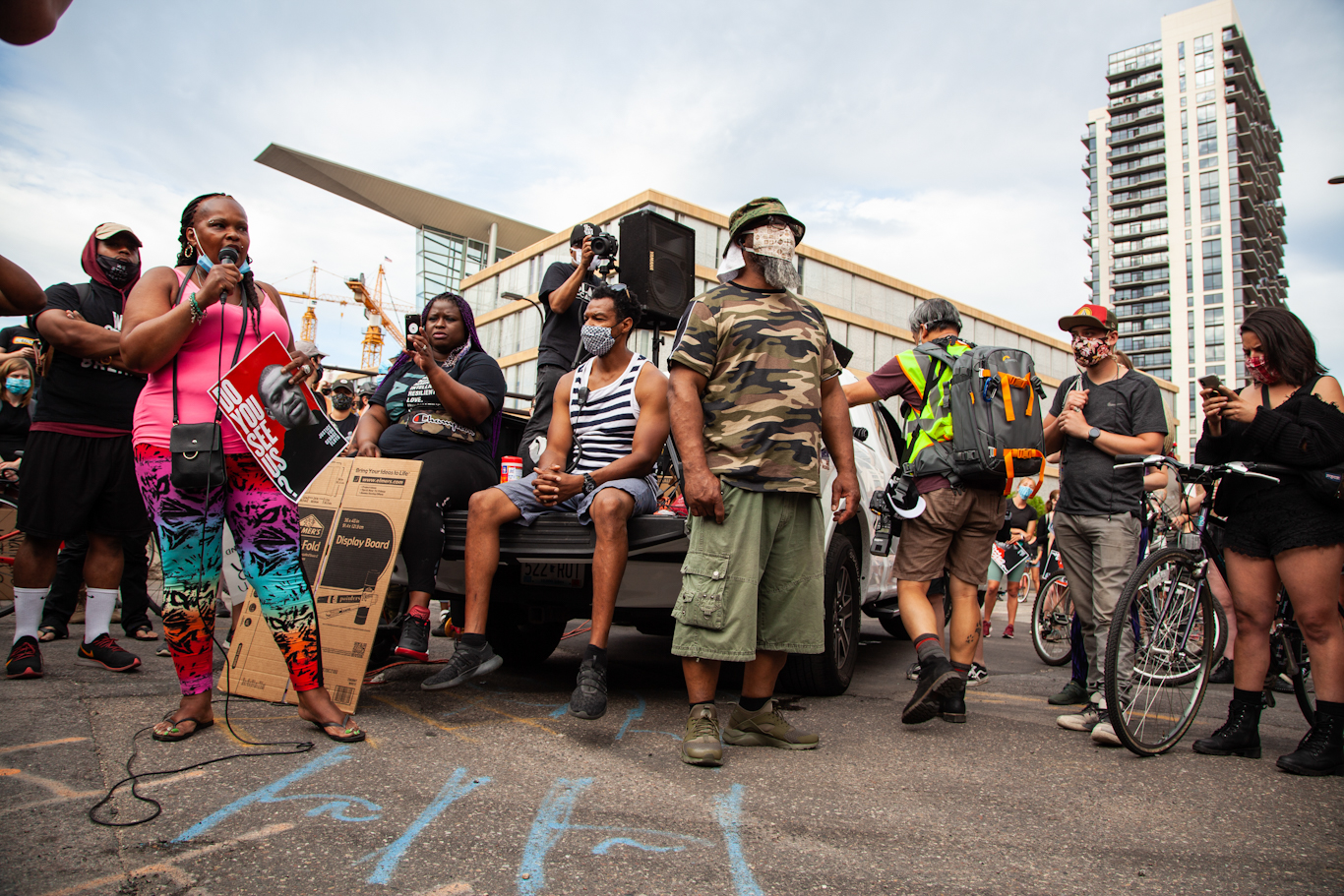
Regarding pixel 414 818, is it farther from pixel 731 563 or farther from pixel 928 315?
pixel 928 315

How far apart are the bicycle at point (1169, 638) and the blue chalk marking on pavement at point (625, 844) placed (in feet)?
6.45

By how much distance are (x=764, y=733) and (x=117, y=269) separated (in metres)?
3.72

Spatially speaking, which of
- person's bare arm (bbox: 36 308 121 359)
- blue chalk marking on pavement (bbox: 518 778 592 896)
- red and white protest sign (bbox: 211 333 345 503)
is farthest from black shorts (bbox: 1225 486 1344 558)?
person's bare arm (bbox: 36 308 121 359)

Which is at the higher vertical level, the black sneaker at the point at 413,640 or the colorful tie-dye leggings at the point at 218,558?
the colorful tie-dye leggings at the point at 218,558

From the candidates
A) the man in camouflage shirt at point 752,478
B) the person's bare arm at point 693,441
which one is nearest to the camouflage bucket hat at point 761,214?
the man in camouflage shirt at point 752,478

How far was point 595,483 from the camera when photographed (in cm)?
348

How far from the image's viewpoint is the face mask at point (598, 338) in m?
3.68

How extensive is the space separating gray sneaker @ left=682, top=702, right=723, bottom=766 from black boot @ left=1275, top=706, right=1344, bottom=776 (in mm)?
2061

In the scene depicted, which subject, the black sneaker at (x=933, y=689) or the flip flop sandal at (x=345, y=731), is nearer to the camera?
the flip flop sandal at (x=345, y=731)

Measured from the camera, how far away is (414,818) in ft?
6.88

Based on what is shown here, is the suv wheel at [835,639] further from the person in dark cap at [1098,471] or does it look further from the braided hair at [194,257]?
the braided hair at [194,257]

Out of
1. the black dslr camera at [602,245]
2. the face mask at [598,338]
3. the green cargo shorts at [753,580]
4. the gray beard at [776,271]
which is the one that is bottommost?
the green cargo shorts at [753,580]

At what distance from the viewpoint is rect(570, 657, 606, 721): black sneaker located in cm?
313

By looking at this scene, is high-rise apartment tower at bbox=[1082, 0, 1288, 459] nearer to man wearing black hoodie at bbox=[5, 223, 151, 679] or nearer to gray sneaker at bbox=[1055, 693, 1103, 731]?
gray sneaker at bbox=[1055, 693, 1103, 731]
